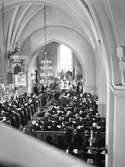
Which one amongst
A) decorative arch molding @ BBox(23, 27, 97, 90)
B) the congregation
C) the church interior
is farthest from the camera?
decorative arch molding @ BBox(23, 27, 97, 90)

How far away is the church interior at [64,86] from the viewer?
0.57 meters

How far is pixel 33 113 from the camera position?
21.3 m

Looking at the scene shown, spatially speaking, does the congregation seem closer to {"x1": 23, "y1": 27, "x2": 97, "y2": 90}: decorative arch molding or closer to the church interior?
the church interior

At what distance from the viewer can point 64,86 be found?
119 ft

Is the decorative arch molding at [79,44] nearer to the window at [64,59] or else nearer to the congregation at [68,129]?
the congregation at [68,129]

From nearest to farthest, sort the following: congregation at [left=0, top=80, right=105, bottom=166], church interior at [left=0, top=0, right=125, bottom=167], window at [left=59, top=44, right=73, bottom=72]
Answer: church interior at [left=0, top=0, right=125, bottom=167] → congregation at [left=0, top=80, right=105, bottom=166] → window at [left=59, top=44, right=73, bottom=72]

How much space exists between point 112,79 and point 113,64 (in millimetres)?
466

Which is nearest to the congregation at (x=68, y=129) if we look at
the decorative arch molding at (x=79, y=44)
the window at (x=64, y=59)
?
the decorative arch molding at (x=79, y=44)

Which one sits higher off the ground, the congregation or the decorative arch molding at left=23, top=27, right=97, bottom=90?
the decorative arch molding at left=23, top=27, right=97, bottom=90

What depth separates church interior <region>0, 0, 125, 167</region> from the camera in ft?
1.87

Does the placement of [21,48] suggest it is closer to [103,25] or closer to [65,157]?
[103,25]

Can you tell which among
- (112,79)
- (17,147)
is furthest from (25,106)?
(17,147)

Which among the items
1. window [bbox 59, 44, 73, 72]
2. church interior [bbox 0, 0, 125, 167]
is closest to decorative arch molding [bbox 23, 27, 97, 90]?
church interior [bbox 0, 0, 125, 167]

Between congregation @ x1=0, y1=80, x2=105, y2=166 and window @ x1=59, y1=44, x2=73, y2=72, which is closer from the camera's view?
congregation @ x1=0, y1=80, x2=105, y2=166
